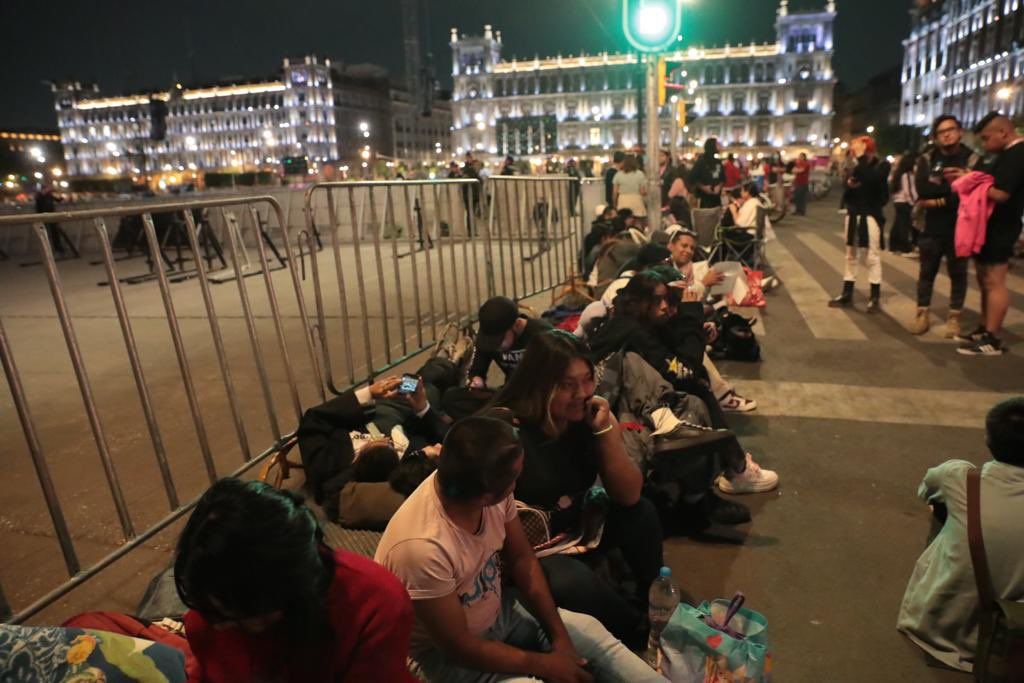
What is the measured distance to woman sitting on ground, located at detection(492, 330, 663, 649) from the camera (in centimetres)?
277

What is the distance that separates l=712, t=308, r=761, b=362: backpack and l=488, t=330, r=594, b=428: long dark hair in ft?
13.4

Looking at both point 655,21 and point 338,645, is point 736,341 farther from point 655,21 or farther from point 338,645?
point 338,645

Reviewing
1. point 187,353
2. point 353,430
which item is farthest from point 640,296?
point 187,353

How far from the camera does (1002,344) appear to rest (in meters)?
6.54

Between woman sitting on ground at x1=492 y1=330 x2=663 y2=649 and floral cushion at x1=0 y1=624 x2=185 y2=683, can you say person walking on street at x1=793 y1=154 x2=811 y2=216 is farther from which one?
floral cushion at x1=0 y1=624 x2=185 y2=683

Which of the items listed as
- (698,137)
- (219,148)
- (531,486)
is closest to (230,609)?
(531,486)

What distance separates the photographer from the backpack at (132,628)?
1.97 m

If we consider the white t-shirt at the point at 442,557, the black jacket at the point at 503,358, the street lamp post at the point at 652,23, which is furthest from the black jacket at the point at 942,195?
the white t-shirt at the point at 442,557

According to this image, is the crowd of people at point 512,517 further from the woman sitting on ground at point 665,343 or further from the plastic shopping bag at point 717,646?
the plastic shopping bag at point 717,646

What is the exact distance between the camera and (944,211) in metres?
6.63

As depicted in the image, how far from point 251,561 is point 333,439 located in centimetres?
220

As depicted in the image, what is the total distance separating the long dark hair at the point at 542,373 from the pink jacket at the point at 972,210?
5124 mm

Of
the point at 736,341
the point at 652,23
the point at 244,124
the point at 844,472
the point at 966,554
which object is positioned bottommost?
the point at 844,472

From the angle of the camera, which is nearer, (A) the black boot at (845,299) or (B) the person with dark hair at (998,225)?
(B) the person with dark hair at (998,225)
